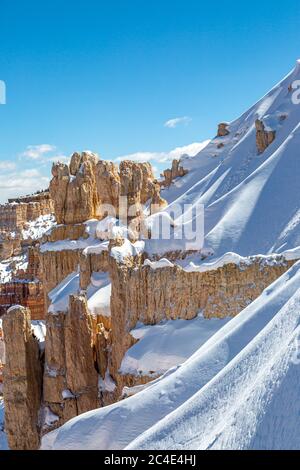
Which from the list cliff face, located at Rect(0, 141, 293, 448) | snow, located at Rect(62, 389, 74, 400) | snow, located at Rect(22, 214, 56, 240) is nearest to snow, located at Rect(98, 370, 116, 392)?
cliff face, located at Rect(0, 141, 293, 448)

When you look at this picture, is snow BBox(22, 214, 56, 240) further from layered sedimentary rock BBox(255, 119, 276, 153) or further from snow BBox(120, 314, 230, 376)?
snow BBox(120, 314, 230, 376)

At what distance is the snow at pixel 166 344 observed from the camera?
15164 mm

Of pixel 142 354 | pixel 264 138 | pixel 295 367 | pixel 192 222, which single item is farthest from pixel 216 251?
pixel 295 367

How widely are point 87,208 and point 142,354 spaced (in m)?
12.1

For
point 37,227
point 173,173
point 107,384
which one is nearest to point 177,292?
point 107,384

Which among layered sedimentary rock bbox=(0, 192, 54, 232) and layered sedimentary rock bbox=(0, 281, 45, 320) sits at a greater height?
layered sedimentary rock bbox=(0, 192, 54, 232)

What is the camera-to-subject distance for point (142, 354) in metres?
15.9

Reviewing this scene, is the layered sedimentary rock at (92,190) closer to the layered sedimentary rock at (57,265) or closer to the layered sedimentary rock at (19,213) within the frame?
the layered sedimentary rock at (57,265)

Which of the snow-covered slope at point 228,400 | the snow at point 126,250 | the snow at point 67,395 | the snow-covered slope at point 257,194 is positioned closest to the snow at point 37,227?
the snow-covered slope at point 257,194

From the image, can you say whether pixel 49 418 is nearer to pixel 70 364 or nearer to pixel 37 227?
pixel 70 364

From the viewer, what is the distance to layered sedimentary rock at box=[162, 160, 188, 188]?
1928 inches

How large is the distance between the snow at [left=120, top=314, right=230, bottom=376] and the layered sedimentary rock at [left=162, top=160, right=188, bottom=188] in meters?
32.8

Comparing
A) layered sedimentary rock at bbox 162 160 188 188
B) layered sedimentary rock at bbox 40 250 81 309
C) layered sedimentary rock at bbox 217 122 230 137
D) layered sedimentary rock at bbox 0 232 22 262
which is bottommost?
layered sedimentary rock at bbox 0 232 22 262
